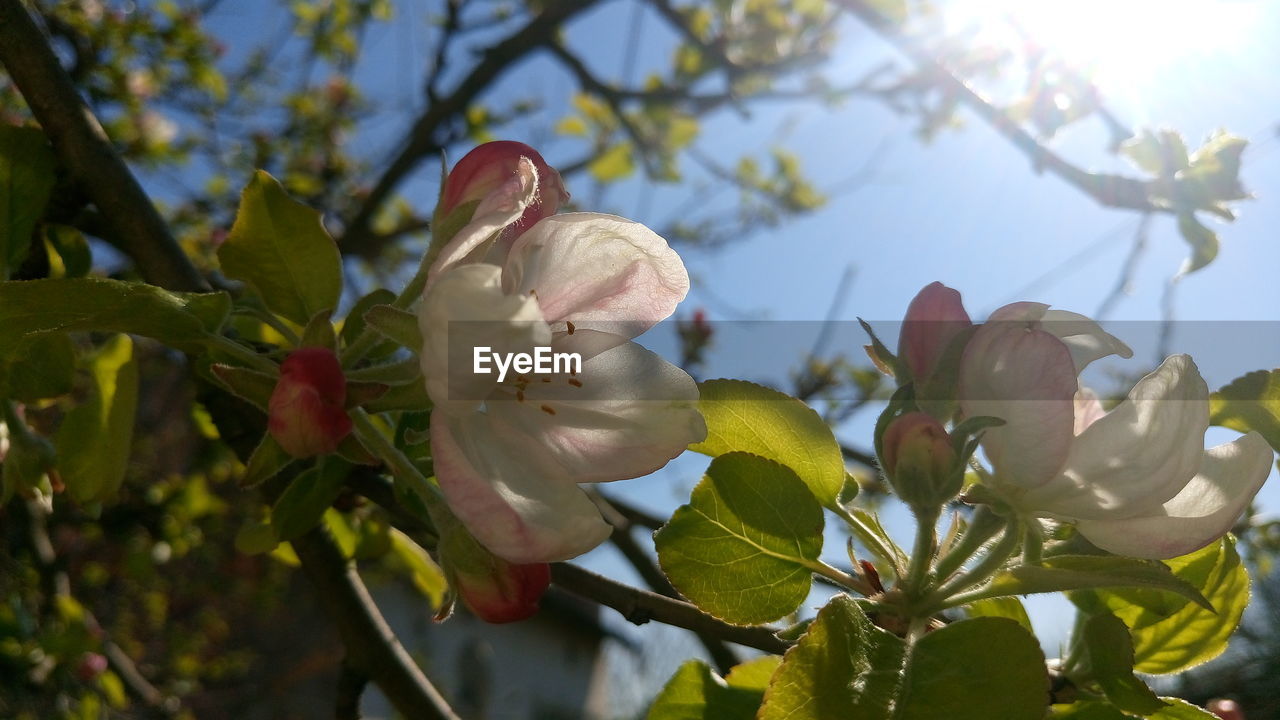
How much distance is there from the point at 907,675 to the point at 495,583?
10.7 inches

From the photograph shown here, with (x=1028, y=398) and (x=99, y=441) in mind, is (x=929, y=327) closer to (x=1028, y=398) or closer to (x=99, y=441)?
(x=1028, y=398)

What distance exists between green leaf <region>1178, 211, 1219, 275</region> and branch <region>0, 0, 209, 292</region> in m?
1.32

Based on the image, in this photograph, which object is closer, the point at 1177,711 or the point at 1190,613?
the point at 1177,711

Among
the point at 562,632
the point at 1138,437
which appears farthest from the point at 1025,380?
the point at 562,632

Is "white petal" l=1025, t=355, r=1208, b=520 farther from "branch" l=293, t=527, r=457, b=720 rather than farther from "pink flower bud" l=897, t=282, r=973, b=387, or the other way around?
"branch" l=293, t=527, r=457, b=720

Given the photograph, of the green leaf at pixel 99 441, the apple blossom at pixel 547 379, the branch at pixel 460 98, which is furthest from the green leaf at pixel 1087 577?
the branch at pixel 460 98

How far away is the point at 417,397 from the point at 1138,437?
48 centimetres

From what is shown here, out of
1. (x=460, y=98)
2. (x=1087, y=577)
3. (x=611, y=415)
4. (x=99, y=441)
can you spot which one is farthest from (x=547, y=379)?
(x=460, y=98)

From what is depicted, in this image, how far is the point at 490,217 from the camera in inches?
21.0

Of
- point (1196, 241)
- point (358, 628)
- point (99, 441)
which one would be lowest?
point (358, 628)

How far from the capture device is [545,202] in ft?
2.03

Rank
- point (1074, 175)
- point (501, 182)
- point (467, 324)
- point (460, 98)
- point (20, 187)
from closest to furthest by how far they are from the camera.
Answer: point (467, 324)
point (501, 182)
point (20, 187)
point (1074, 175)
point (460, 98)

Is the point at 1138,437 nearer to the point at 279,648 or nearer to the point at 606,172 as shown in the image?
the point at 606,172

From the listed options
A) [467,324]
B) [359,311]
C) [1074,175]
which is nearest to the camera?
[467,324]
